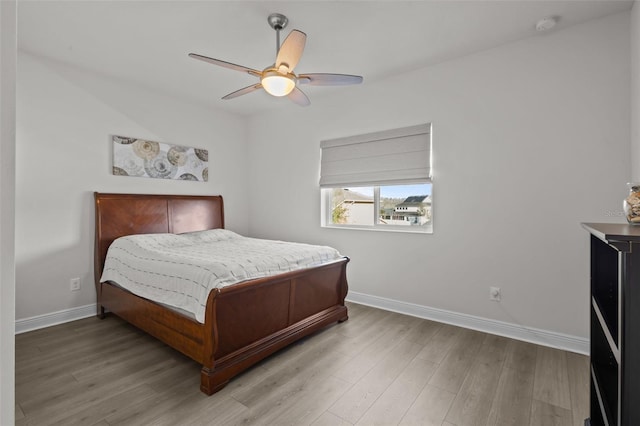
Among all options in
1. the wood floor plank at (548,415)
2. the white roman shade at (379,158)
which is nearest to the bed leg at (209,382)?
the wood floor plank at (548,415)

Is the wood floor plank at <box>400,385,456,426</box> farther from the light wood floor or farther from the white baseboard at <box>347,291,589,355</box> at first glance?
the white baseboard at <box>347,291,589,355</box>

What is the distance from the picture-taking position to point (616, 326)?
3.74ft

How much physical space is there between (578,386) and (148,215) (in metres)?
4.07

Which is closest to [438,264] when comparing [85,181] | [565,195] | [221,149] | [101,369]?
[565,195]

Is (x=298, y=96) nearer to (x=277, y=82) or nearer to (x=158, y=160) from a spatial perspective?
(x=277, y=82)

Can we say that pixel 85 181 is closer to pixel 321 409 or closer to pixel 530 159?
pixel 321 409

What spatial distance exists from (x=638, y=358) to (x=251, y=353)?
1952 mm

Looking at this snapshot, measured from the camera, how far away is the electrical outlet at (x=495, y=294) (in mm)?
2758

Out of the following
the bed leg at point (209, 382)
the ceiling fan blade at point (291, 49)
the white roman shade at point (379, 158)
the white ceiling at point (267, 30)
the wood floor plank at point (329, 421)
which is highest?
the white ceiling at point (267, 30)

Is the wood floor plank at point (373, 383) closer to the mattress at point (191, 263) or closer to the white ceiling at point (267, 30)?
the mattress at point (191, 263)

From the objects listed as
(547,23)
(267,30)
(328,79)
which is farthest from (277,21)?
(547,23)

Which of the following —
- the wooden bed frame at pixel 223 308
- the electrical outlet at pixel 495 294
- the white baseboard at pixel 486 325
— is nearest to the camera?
the wooden bed frame at pixel 223 308

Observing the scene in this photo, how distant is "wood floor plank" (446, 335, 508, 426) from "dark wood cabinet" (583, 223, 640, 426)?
50 cm

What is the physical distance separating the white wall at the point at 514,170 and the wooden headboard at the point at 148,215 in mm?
2067
